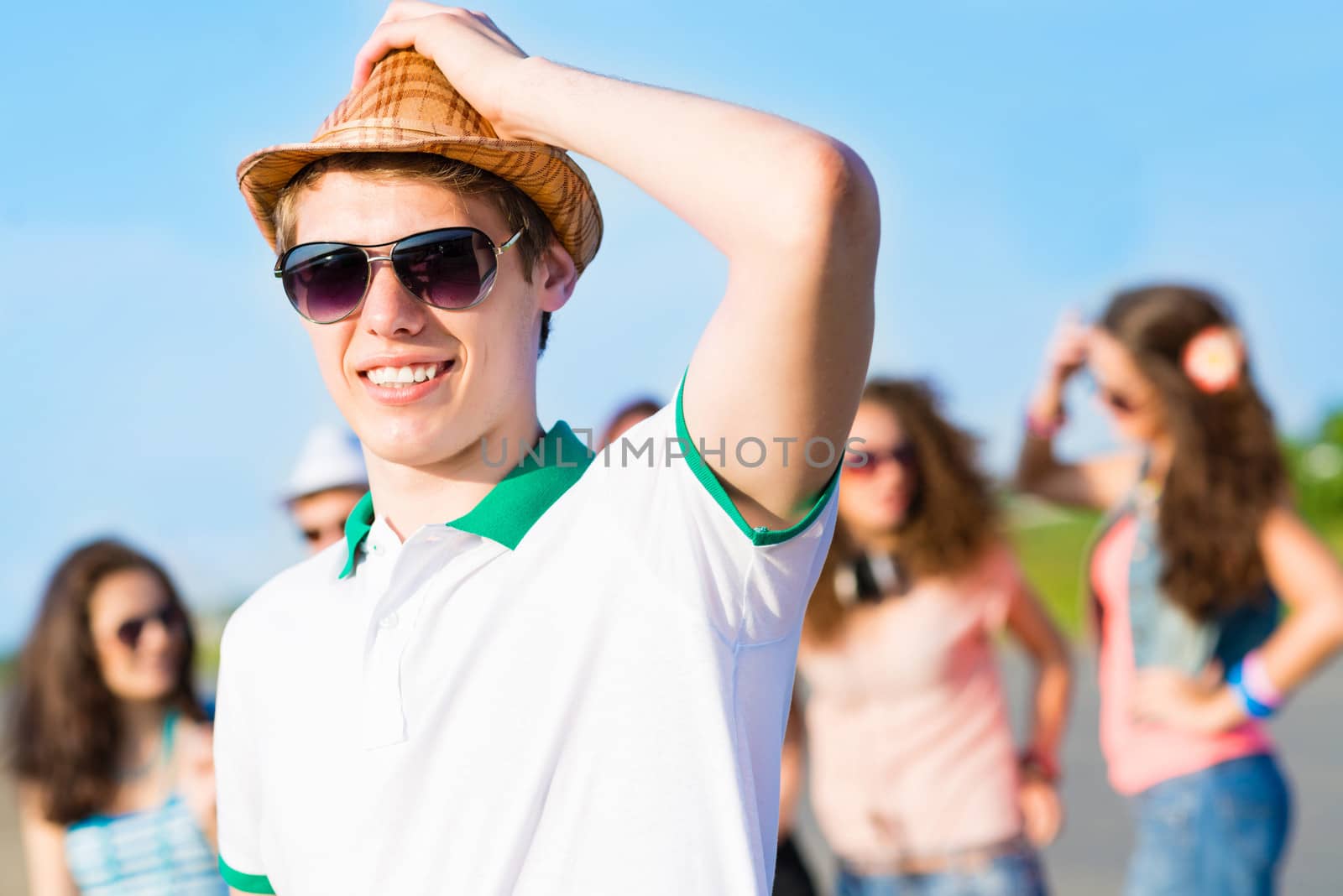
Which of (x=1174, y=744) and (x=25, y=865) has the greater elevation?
(x=1174, y=744)

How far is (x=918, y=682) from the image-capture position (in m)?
4.23

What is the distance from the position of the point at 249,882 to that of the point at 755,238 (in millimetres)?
1233

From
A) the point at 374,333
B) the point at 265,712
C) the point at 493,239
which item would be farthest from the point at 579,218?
the point at 265,712

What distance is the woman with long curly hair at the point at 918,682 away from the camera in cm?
415

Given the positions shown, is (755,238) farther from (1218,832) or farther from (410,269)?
(1218,832)

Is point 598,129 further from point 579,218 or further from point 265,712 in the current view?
point 265,712

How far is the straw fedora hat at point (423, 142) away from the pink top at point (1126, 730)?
3033 mm

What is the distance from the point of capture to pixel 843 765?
4.36 m

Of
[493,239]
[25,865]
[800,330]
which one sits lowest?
[25,865]

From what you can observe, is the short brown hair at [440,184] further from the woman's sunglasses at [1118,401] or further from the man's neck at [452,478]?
the woman's sunglasses at [1118,401]

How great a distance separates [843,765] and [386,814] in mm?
2881

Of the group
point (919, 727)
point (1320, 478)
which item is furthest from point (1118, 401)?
point (1320, 478)

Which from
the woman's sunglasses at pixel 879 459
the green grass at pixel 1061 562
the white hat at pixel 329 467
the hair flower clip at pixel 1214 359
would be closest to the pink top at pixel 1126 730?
the hair flower clip at pixel 1214 359

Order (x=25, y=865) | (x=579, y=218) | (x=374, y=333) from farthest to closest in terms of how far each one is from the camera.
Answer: (x=25, y=865) → (x=579, y=218) → (x=374, y=333)
